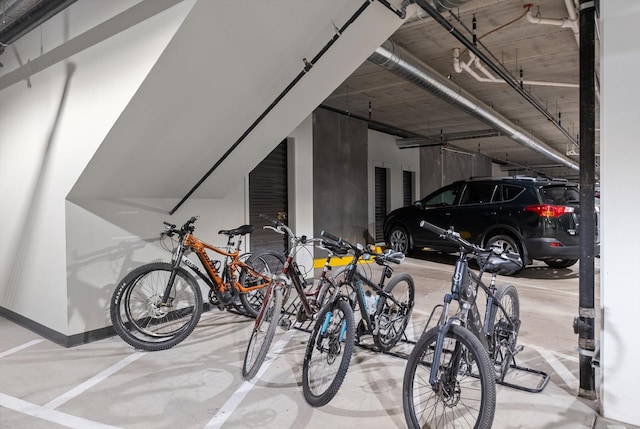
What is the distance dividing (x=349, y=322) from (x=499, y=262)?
94 centimetres

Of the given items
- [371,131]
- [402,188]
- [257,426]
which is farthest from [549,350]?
[402,188]

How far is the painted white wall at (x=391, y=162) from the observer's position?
382 inches

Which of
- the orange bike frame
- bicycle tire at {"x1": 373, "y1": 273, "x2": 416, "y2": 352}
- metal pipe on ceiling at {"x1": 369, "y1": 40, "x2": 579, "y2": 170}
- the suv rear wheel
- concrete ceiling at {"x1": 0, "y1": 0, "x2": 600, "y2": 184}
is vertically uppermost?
concrete ceiling at {"x1": 0, "y1": 0, "x2": 600, "y2": 184}

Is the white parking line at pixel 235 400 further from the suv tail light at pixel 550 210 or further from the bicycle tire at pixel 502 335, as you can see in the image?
the suv tail light at pixel 550 210

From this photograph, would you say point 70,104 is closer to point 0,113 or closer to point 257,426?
point 0,113

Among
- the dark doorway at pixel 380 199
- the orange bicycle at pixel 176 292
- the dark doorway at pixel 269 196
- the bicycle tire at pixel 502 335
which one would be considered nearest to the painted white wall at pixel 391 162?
the dark doorway at pixel 380 199

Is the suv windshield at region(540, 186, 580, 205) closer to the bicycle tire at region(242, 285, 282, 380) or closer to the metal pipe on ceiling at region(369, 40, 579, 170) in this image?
the metal pipe on ceiling at region(369, 40, 579, 170)

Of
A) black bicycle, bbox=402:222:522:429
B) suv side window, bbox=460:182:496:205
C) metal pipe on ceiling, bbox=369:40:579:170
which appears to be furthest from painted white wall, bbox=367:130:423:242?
black bicycle, bbox=402:222:522:429

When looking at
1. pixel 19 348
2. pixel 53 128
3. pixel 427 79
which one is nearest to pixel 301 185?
pixel 427 79

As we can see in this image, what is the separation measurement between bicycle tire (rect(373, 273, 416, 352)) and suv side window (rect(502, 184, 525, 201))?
374cm

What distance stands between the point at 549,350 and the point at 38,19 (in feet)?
16.1

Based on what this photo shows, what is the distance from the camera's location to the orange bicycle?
3.21 meters

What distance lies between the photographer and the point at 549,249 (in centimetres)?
566

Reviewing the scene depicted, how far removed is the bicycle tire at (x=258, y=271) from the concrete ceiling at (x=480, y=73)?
2.88 meters
